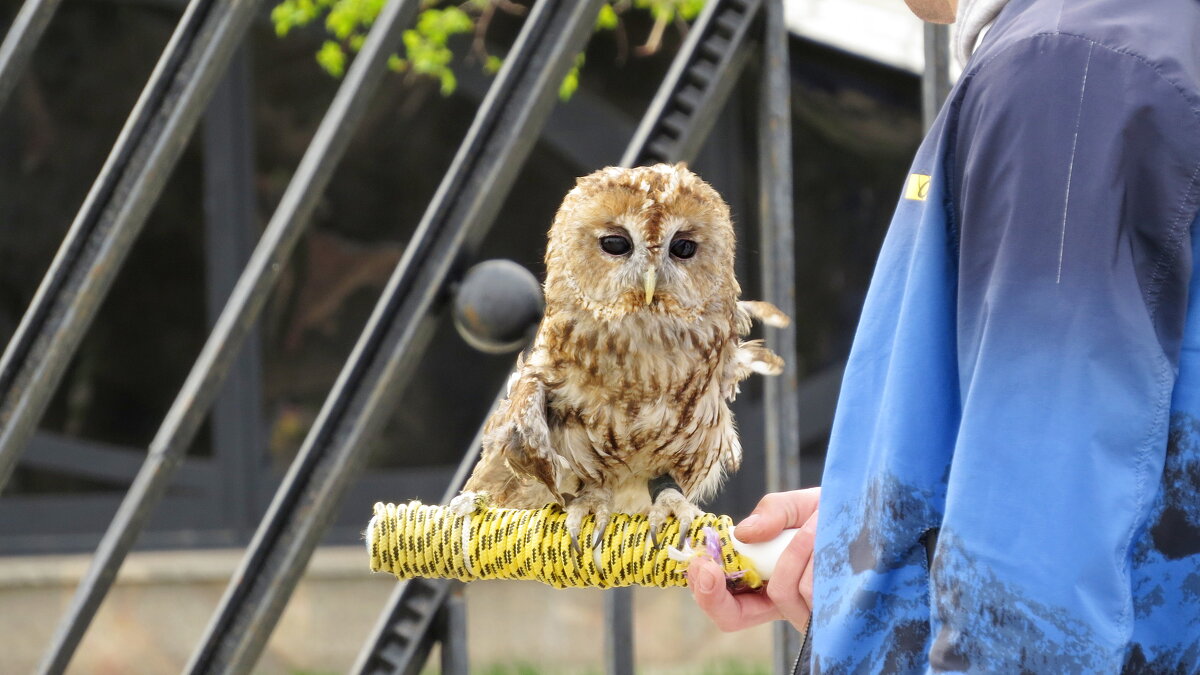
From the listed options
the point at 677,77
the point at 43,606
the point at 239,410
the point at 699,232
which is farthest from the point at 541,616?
the point at 699,232

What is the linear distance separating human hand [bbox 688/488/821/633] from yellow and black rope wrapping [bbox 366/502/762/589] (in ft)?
0.31

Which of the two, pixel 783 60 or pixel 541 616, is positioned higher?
pixel 783 60

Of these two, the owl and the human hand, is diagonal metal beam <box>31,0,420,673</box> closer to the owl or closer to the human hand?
the owl

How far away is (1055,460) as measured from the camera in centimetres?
86

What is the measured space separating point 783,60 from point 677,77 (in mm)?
179

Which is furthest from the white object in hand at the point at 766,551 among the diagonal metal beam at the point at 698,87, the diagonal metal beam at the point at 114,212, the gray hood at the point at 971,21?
the diagonal metal beam at the point at 114,212

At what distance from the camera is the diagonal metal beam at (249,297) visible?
1938mm

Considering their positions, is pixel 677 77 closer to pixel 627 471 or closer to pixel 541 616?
pixel 627 471

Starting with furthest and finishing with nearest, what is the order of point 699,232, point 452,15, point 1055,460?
point 452,15 → point 699,232 → point 1055,460

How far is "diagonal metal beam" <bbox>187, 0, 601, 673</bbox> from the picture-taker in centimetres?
192

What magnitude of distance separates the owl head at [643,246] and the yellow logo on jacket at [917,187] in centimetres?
48

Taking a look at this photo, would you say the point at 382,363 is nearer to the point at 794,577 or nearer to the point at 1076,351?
the point at 794,577

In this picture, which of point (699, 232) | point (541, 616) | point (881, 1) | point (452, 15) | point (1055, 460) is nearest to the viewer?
point (1055, 460)

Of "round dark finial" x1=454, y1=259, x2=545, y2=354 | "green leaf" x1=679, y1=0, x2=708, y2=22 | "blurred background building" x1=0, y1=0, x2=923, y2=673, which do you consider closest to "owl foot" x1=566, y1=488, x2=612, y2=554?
"round dark finial" x1=454, y1=259, x2=545, y2=354
